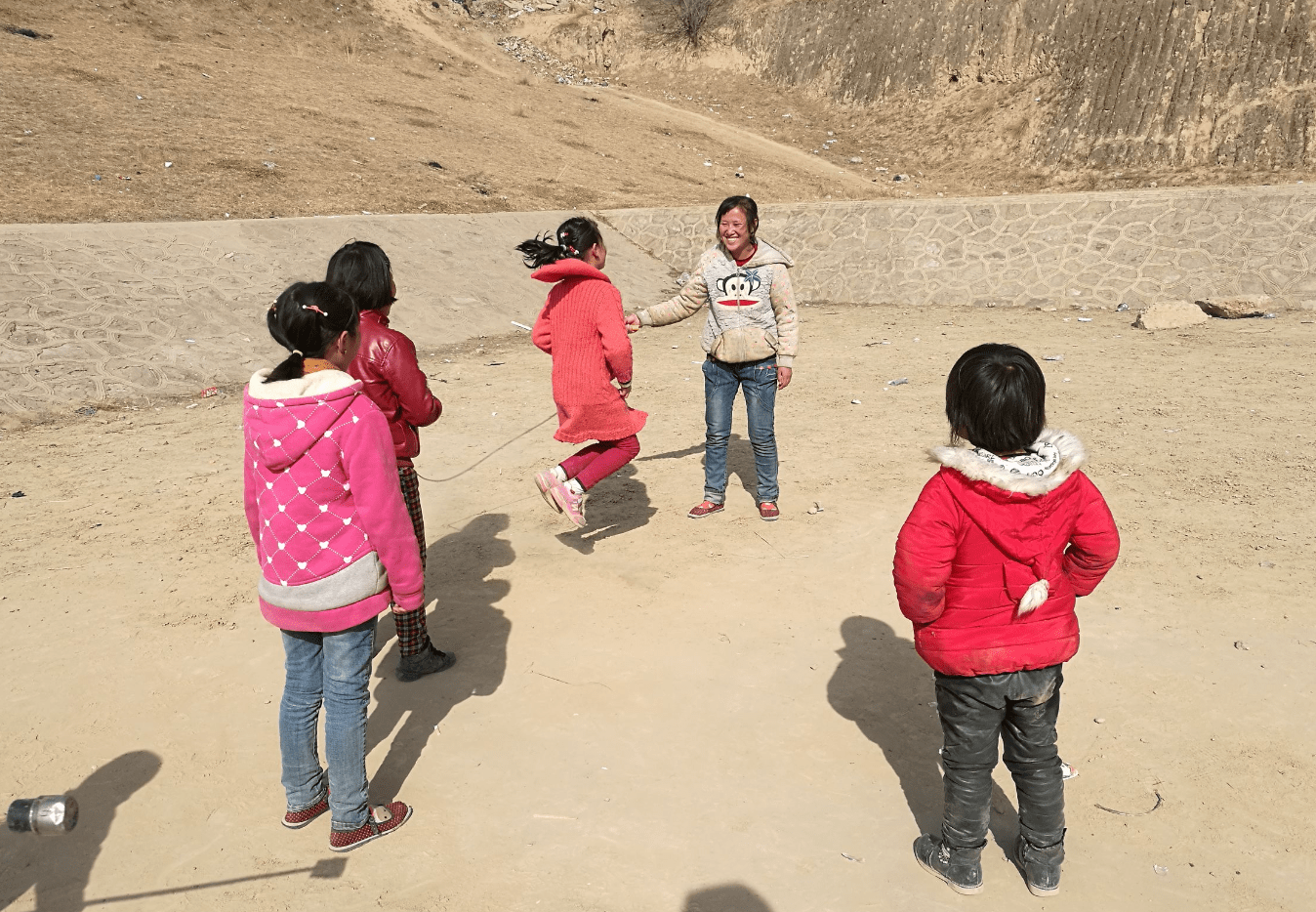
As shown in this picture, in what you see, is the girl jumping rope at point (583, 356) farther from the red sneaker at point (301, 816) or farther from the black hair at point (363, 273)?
the red sneaker at point (301, 816)

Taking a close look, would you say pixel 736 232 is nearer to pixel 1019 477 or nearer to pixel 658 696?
pixel 658 696

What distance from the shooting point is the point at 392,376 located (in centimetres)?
365

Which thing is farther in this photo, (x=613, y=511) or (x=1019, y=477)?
(x=613, y=511)

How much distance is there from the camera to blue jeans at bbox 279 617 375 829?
280 centimetres

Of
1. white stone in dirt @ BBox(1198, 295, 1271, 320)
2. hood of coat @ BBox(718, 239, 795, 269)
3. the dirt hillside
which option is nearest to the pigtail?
hood of coat @ BBox(718, 239, 795, 269)

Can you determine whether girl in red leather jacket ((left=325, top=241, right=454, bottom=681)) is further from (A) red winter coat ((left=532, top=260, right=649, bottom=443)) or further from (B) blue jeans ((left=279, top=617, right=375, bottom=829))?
(A) red winter coat ((left=532, top=260, right=649, bottom=443))

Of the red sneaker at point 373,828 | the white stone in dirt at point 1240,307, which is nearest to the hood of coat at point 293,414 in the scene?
the red sneaker at point 373,828

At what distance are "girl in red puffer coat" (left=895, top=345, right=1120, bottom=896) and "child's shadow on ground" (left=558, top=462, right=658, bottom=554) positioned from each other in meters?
2.99

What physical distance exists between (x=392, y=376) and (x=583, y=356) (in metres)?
1.25

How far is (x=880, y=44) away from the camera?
1056 inches

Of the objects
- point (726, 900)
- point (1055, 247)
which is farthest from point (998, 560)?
point (1055, 247)

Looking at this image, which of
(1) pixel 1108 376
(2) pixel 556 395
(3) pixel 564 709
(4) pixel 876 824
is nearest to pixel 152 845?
(3) pixel 564 709

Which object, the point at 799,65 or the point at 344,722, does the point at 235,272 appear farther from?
the point at 799,65

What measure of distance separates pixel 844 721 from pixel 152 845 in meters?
2.50
